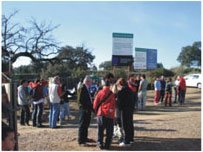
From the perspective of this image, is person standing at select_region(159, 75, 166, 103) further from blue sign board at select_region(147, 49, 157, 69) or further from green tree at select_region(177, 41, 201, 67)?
green tree at select_region(177, 41, 201, 67)

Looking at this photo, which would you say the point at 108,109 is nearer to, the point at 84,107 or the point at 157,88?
the point at 84,107

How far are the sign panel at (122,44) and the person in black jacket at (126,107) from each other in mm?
7895

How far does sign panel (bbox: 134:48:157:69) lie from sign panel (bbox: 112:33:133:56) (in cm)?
310

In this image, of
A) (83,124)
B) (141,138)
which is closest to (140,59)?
(141,138)

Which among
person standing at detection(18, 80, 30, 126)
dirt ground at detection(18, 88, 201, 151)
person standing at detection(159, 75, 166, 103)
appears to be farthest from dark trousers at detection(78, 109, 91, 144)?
person standing at detection(159, 75, 166, 103)

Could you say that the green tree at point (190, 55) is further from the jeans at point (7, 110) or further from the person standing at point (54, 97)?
the jeans at point (7, 110)

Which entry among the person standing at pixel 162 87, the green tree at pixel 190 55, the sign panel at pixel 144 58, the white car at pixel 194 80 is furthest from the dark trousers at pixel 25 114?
the green tree at pixel 190 55

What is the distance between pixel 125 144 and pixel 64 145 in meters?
1.51

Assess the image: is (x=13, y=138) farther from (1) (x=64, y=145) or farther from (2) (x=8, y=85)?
(1) (x=64, y=145)

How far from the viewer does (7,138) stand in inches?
106

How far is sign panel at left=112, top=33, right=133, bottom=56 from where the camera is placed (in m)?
13.2

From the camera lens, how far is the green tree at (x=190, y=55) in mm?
51453

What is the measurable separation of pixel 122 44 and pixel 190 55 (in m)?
43.1

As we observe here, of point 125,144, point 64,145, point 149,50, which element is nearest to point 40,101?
point 64,145
